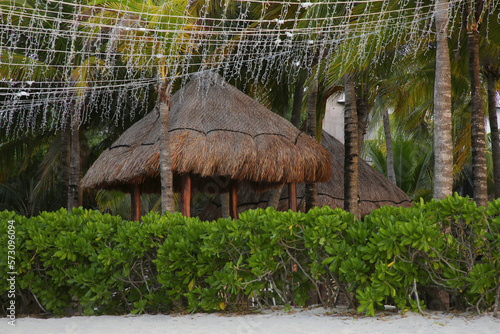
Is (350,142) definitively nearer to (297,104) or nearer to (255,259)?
(297,104)

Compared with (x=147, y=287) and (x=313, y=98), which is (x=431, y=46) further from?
(x=147, y=287)

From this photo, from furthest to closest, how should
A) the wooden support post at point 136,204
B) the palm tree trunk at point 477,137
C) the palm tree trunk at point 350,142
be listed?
the wooden support post at point 136,204, the palm tree trunk at point 350,142, the palm tree trunk at point 477,137

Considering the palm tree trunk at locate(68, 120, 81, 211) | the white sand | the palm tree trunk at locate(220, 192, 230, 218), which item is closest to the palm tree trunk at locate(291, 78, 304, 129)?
the palm tree trunk at locate(220, 192, 230, 218)

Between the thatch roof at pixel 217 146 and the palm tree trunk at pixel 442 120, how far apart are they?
2.28 meters

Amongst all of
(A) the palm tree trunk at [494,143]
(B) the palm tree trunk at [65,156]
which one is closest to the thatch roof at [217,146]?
(B) the palm tree trunk at [65,156]

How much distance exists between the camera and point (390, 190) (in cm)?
980

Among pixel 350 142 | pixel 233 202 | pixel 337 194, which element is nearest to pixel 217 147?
pixel 233 202

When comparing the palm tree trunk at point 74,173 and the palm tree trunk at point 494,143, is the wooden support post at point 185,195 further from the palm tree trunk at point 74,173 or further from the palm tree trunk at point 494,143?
the palm tree trunk at point 494,143

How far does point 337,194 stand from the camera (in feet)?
29.8

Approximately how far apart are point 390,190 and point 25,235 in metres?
7.01

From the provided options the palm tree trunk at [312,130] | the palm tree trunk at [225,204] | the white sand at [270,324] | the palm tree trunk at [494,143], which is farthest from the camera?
the palm tree trunk at [225,204]

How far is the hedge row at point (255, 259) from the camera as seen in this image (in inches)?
145

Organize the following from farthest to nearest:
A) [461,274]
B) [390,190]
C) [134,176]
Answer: [390,190] → [134,176] → [461,274]

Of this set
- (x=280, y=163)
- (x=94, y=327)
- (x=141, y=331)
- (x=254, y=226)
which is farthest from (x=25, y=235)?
(x=280, y=163)
